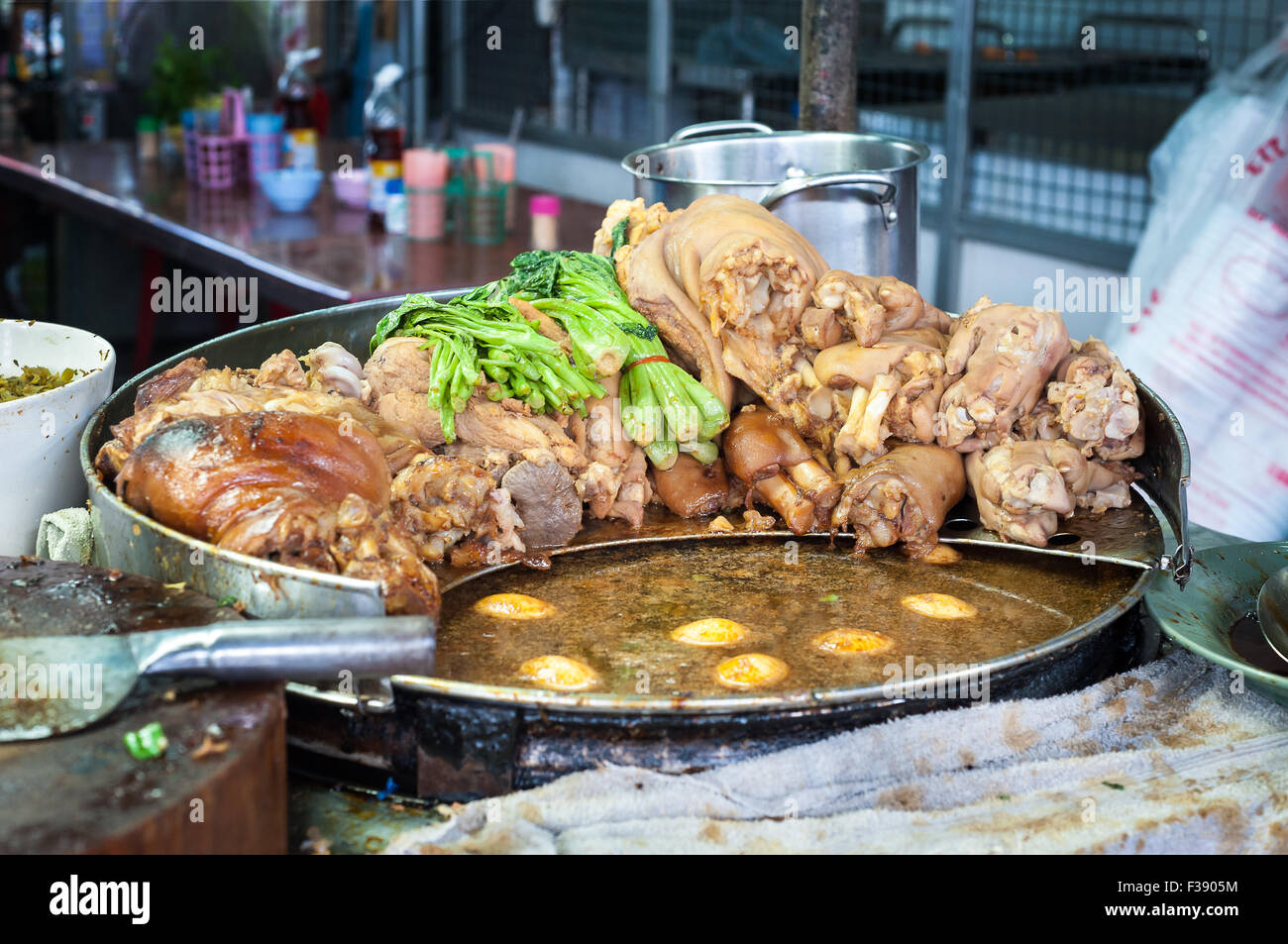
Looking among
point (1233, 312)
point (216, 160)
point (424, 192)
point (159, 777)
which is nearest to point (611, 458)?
point (159, 777)

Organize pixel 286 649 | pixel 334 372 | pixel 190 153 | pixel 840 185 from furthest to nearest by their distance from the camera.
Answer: pixel 190 153
pixel 840 185
pixel 334 372
pixel 286 649

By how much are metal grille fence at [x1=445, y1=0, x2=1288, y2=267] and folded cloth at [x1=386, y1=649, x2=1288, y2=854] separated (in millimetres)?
3636

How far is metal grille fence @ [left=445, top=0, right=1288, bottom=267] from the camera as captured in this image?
17.2 ft

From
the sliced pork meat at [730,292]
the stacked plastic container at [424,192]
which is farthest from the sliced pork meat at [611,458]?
the stacked plastic container at [424,192]

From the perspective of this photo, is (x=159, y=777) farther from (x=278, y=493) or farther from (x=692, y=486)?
(x=692, y=486)

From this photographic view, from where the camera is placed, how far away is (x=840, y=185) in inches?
112

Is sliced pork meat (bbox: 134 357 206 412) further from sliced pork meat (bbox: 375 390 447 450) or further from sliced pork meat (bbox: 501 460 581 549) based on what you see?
sliced pork meat (bbox: 501 460 581 549)

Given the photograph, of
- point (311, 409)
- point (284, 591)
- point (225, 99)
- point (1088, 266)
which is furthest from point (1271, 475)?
point (225, 99)

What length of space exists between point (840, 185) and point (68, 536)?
5.73 ft

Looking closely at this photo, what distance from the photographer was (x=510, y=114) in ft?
25.7

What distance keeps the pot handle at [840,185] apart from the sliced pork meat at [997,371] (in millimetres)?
504

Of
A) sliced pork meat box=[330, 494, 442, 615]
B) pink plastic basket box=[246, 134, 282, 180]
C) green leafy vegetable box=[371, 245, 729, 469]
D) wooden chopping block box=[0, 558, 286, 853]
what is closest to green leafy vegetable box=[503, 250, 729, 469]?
green leafy vegetable box=[371, 245, 729, 469]

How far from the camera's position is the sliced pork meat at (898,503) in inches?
90.7

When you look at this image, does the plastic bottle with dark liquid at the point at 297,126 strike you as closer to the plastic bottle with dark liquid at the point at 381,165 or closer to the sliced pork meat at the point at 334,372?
the plastic bottle with dark liquid at the point at 381,165
